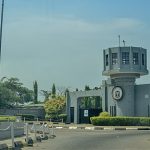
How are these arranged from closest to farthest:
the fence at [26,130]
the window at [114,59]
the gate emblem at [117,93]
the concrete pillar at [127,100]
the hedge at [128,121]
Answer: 1. the fence at [26,130]
2. the hedge at [128,121]
3. the concrete pillar at [127,100]
4. the gate emblem at [117,93]
5. the window at [114,59]

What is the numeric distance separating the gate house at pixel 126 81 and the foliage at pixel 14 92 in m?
40.0

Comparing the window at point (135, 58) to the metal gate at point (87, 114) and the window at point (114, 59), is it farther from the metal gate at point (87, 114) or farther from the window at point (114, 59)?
the metal gate at point (87, 114)

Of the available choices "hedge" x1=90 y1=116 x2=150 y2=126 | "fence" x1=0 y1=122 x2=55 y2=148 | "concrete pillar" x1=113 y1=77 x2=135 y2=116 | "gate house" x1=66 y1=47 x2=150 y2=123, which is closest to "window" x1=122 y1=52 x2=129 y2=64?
"gate house" x1=66 y1=47 x2=150 y2=123

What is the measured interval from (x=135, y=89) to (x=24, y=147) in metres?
35.0

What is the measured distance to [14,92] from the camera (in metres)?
108

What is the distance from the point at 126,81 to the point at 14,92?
184ft

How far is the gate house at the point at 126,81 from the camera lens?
5441 cm

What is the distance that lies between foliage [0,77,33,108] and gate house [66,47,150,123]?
131 feet

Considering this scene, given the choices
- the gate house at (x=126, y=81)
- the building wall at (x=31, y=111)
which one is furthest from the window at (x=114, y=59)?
the building wall at (x=31, y=111)

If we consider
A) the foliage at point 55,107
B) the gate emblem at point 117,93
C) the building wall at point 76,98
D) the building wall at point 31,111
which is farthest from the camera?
the building wall at point 31,111

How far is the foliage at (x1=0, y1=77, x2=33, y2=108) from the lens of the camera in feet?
311

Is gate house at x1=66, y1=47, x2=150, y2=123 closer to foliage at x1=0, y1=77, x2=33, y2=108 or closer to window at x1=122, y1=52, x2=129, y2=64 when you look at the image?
window at x1=122, y1=52, x2=129, y2=64

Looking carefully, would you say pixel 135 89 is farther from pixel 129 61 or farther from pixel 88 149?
pixel 88 149

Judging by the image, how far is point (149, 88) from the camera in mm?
53438
